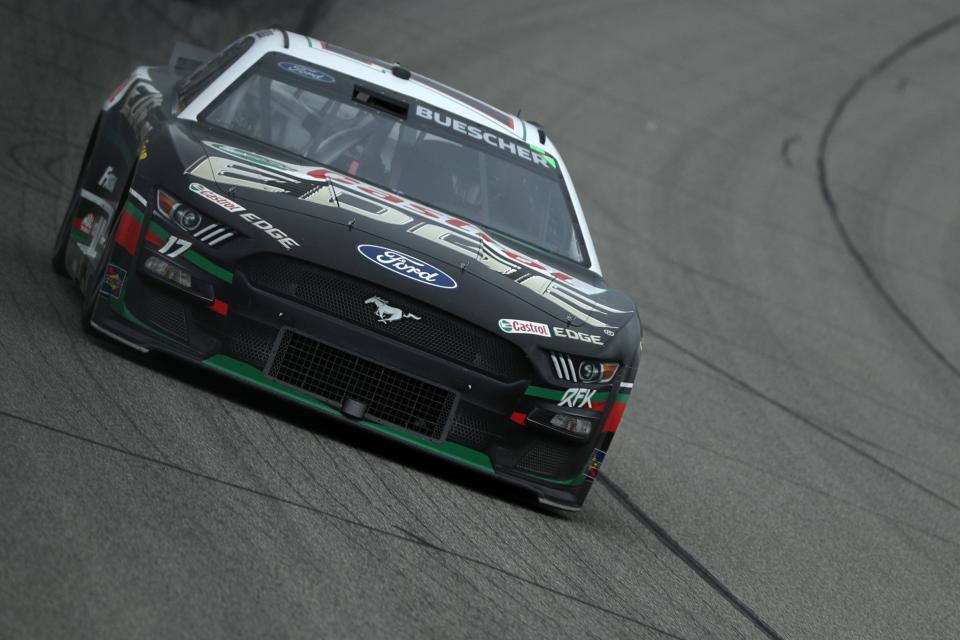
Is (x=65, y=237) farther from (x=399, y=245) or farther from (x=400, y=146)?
(x=399, y=245)

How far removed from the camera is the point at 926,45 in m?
28.6

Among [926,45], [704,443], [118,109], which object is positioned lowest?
[704,443]

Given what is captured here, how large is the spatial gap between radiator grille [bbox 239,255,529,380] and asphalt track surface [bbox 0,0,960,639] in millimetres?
516

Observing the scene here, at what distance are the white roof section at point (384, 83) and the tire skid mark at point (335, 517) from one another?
208 centimetres

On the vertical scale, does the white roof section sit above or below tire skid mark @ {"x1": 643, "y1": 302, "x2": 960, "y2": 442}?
above

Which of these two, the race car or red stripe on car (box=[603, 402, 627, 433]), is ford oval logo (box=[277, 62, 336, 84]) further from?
red stripe on car (box=[603, 402, 627, 433])

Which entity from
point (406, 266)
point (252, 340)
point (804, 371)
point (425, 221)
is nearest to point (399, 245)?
point (406, 266)

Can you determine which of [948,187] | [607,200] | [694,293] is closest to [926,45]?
[948,187]

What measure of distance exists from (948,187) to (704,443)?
13.0 metres

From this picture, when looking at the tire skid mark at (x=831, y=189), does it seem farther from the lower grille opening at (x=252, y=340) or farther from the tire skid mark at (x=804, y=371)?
the lower grille opening at (x=252, y=340)

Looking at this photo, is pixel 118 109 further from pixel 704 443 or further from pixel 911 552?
pixel 911 552

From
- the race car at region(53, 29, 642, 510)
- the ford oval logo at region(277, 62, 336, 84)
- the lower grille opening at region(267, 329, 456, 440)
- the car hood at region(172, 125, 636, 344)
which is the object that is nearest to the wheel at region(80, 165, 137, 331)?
the race car at region(53, 29, 642, 510)

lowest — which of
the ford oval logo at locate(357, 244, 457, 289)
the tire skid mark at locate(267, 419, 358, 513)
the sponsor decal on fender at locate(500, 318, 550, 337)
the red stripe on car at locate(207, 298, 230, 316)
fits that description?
the tire skid mark at locate(267, 419, 358, 513)

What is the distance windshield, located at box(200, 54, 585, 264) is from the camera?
669 centimetres
